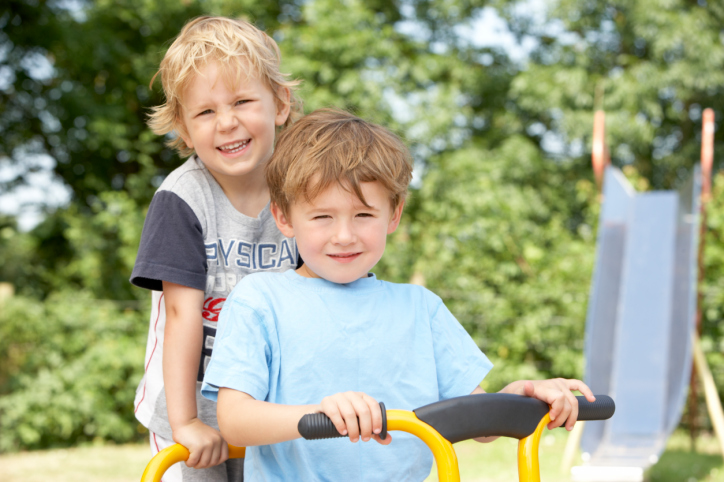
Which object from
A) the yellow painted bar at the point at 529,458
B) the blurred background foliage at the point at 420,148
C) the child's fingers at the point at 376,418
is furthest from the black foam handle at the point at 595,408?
the blurred background foliage at the point at 420,148

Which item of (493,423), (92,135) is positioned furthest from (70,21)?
(493,423)

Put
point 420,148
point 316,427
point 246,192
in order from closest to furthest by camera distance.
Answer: point 316,427 → point 246,192 → point 420,148

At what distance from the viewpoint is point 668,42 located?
993 centimetres

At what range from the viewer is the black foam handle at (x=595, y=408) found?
122 centimetres

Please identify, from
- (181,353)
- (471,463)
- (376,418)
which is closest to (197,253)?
(181,353)

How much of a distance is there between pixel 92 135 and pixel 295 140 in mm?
9034

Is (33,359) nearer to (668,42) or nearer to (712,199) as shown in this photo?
(712,199)

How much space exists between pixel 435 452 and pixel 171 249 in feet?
2.39

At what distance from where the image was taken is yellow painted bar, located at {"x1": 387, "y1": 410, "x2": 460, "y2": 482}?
1.04 m

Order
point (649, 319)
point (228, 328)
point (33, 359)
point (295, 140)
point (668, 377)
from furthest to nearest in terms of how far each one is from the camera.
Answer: point (33, 359) < point (649, 319) < point (668, 377) < point (295, 140) < point (228, 328)

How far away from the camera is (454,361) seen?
1.39 metres

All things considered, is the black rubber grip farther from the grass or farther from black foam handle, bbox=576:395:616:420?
the grass

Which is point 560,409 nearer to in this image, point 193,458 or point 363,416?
point 363,416

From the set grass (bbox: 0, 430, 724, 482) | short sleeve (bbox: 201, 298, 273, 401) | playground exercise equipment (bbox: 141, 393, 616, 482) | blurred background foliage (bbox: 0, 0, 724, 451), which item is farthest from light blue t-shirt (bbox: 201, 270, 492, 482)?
blurred background foliage (bbox: 0, 0, 724, 451)
